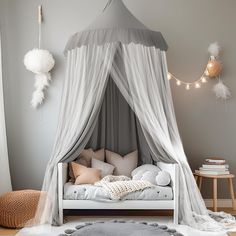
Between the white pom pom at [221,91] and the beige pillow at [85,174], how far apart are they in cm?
192

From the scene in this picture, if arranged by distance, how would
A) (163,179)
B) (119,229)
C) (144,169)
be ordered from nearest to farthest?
(119,229) → (163,179) → (144,169)

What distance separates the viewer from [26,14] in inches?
213

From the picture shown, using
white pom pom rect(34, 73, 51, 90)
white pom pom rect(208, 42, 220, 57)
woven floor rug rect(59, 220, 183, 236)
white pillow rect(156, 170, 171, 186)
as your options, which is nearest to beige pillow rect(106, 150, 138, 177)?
white pillow rect(156, 170, 171, 186)

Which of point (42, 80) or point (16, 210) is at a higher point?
point (42, 80)

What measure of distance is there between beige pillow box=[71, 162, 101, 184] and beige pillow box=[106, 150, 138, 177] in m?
0.39

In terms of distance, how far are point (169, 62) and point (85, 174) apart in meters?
1.92

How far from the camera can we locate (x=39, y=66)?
5.15 metres

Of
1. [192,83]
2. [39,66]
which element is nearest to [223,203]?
[192,83]

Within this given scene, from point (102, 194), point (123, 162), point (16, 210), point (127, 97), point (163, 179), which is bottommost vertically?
point (16, 210)

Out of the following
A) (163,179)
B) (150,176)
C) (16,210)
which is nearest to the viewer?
(16,210)

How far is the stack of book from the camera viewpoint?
4.97 metres

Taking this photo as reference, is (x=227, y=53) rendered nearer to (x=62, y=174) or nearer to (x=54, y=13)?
(x=54, y=13)

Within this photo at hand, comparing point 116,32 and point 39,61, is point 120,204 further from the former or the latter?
point 39,61

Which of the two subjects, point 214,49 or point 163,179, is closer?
point 163,179
